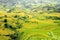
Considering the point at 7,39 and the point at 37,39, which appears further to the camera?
the point at 7,39

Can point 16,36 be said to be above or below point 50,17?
above

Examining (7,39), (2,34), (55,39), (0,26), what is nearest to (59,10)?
(0,26)

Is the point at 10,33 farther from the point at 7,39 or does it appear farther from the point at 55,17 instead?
the point at 55,17

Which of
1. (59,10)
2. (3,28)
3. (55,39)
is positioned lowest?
(59,10)

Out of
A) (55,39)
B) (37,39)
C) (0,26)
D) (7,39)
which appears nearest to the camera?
(55,39)

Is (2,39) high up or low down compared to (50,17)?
up

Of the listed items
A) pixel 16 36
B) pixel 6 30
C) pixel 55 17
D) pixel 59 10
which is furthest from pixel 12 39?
pixel 59 10

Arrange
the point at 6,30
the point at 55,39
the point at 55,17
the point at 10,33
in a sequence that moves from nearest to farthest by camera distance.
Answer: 1. the point at 55,39
2. the point at 10,33
3. the point at 6,30
4. the point at 55,17

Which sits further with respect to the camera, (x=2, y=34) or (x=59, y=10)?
(x=59, y=10)

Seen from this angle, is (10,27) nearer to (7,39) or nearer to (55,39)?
(7,39)
